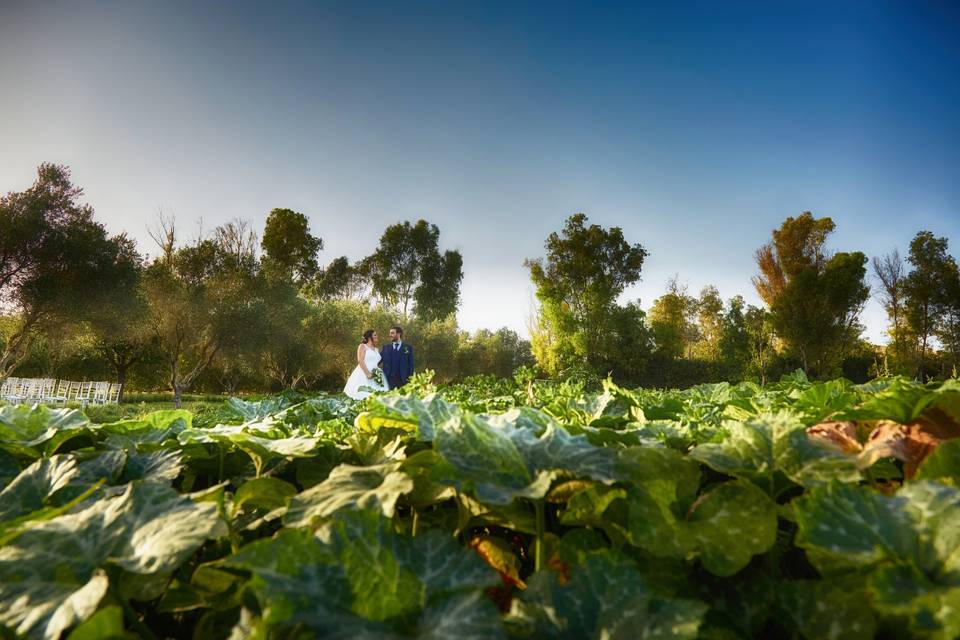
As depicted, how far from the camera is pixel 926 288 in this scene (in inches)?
1061

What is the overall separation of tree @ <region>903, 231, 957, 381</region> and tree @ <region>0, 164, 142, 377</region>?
1566 inches

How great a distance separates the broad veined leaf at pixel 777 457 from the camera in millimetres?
665

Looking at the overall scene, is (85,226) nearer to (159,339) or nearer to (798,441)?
(159,339)

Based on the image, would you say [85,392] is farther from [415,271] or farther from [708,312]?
[708,312]

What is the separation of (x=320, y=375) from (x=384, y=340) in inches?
193

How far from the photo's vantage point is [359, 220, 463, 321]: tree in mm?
47188

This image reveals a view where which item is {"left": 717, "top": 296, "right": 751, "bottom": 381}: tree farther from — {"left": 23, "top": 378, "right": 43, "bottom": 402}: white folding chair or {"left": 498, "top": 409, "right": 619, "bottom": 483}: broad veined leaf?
{"left": 23, "top": 378, "right": 43, "bottom": 402}: white folding chair

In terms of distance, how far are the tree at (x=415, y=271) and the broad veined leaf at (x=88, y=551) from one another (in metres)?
46.1

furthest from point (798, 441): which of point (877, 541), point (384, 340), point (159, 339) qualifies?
point (384, 340)

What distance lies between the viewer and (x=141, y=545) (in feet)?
2.03

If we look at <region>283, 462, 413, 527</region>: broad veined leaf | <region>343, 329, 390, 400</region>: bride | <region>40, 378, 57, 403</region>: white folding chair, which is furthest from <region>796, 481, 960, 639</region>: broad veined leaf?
<region>40, 378, 57, 403</region>: white folding chair

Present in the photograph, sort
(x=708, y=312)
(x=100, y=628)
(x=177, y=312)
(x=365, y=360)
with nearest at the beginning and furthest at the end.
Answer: (x=100, y=628) → (x=365, y=360) → (x=177, y=312) → (x=708, y=312)

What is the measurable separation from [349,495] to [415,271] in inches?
1887

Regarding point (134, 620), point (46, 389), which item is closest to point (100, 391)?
point (46, 389)
